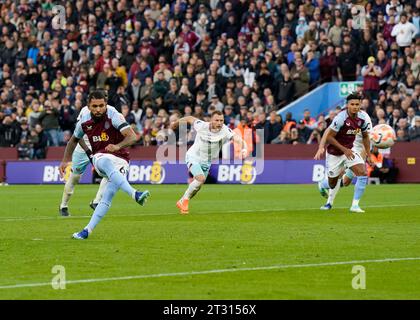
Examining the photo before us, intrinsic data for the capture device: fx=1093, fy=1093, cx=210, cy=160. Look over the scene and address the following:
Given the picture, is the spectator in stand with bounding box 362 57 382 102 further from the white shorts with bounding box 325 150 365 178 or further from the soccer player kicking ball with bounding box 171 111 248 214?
the white shorts with bounding box 325 150 365 178

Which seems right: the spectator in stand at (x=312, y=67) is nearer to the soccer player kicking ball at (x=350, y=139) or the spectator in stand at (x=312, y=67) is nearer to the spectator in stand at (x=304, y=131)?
the spectator in stand at (x=304, y=131)

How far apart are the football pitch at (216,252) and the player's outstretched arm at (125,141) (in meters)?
1.26

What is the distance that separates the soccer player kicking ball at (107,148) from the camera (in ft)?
48.4

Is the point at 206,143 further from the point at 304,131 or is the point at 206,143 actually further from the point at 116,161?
Answer: the point at 304,131

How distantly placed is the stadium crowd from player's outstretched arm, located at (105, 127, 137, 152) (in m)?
18.2

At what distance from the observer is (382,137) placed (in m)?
24.8

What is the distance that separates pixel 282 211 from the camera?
69.2 feet

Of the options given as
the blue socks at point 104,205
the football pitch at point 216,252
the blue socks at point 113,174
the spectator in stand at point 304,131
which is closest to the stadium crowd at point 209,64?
the spectator in stand at point 304,131

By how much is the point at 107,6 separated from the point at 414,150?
52.0 ft

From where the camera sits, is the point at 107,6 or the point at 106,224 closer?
the point at 106,224

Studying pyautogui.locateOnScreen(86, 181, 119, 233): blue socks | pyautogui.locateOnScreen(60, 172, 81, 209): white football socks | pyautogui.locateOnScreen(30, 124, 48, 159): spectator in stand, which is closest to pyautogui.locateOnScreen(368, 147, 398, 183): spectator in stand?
pyautogui.locateOnScreen(30, 124, 48, 159): spectator in stand
